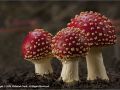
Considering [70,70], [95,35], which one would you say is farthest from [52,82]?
[95,35]

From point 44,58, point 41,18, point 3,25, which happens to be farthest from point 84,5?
point 44,58

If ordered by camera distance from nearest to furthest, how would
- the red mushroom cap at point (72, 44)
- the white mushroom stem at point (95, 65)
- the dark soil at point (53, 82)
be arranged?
the red mushroom cap at point (72, 44) → the dark soil at point (53, 82) → the white mushroom stem at point (95, 65)

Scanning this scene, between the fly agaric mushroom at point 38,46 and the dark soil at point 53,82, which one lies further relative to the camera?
the fly agaric mushroom at point 38,46

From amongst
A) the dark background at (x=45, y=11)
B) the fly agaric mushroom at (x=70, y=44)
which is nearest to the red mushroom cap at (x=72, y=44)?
the fly agaric mushroom at (x=70, y=44)

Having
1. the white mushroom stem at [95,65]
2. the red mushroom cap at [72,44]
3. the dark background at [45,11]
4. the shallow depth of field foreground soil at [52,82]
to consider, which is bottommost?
the shallow depth of field foreground soil at [52,82]

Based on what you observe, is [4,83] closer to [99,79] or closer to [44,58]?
[44,58]

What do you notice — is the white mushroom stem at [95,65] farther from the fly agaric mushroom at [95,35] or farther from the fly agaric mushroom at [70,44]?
the fly agaric mushroom at [70,44]

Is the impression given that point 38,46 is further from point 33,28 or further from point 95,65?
point 33,28
